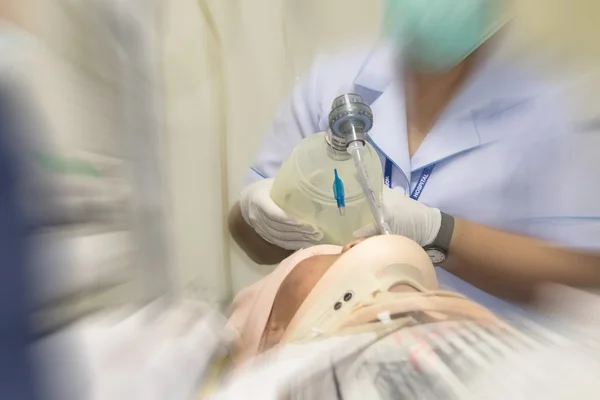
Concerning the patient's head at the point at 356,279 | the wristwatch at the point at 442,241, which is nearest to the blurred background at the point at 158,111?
the patient's head at the point at 356,279

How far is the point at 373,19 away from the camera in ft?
3.81

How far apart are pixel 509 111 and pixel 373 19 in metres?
0.34

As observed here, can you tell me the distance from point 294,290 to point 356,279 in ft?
0.44

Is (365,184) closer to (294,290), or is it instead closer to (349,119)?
(349,119)

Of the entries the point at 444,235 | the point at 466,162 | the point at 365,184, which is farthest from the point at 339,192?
the point at 466,162

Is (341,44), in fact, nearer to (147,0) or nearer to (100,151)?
(147,0)

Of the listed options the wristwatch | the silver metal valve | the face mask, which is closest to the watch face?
the wristwatch

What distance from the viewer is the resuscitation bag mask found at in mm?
556

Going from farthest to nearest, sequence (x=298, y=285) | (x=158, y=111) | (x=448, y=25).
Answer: (x=448, y=25) < (x=158, y=111) < (x=298, y=285)

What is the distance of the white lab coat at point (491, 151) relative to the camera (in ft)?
2.98

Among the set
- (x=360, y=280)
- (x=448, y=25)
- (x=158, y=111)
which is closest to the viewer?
(x=360, y=280)

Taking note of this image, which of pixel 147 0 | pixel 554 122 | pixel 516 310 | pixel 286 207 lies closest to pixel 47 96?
pixel 147 0

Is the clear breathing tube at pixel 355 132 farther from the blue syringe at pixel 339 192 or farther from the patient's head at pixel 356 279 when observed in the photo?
the patient's head at pixel 356 279

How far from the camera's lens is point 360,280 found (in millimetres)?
581
